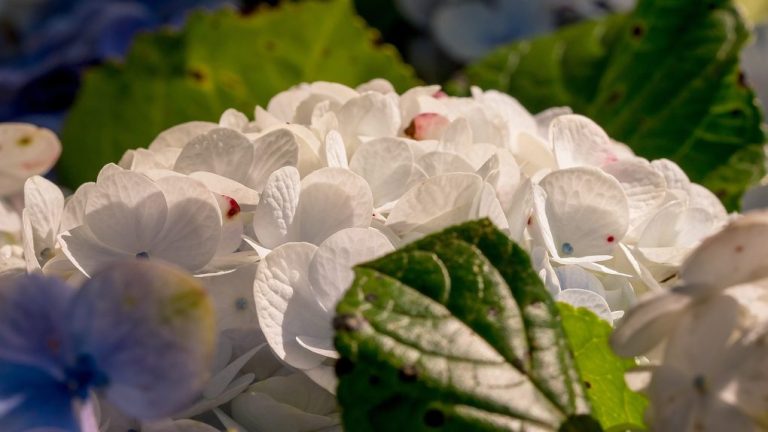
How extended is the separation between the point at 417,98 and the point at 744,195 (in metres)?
0.18

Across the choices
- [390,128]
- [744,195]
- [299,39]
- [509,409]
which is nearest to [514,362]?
[509,409]

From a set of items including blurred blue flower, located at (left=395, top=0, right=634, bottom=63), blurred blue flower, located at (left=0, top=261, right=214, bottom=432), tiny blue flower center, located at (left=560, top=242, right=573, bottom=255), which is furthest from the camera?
blurred blue flower, located at (left=395, top=0, right=634, bottom=63)

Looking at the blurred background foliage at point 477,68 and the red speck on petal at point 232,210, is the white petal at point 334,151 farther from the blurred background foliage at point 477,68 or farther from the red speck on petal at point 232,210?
the blurred background foliage at point 477,68

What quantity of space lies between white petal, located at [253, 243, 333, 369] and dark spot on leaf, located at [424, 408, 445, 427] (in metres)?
0.04

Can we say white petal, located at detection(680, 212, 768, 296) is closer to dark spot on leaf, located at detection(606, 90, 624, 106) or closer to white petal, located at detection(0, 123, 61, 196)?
white petal, located at detection(0, 123, 61, 196)

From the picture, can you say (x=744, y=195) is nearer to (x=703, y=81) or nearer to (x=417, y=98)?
(x=703, y=81)

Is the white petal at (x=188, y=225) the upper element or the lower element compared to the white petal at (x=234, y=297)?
upper

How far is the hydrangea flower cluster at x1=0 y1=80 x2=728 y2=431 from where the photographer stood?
0.25 m

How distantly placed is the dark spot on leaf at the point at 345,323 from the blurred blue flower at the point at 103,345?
34mm

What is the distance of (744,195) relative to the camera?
17.5 inches

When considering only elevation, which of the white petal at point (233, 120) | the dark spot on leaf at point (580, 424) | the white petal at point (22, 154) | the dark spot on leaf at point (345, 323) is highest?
the dark spot on leaf at point (345, 323)

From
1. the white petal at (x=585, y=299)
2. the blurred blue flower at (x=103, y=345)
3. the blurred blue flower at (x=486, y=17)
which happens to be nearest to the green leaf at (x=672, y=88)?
the blurred blue flower at (x=486, y=17)

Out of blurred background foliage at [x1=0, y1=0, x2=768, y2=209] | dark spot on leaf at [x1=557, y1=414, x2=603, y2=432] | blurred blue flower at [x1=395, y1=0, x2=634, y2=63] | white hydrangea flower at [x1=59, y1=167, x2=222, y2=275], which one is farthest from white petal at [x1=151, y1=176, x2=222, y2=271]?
blurred blue flower at [x1=395, y1=0, x2=634, y2=63]

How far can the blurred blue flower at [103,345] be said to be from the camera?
19cm
